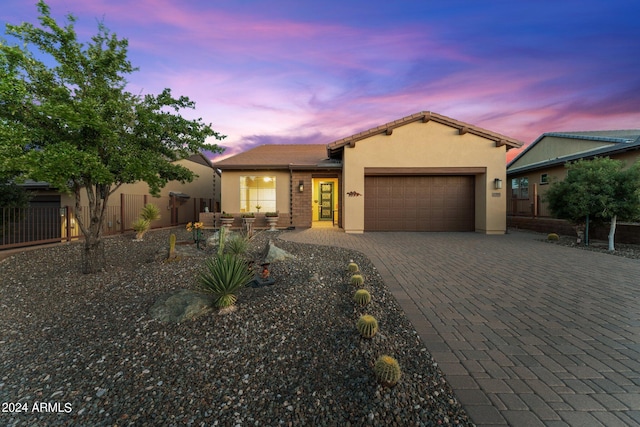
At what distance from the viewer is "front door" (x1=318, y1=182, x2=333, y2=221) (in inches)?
626

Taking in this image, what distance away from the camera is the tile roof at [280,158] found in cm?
1270

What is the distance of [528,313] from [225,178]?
12.8m

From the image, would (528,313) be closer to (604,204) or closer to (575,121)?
(604,204)

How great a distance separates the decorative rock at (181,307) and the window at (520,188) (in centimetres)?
1809

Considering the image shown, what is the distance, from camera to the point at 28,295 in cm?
425

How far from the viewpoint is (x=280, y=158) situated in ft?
45.8

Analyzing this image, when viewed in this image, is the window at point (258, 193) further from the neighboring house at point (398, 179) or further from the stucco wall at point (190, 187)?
the stucco wall at point (190, 187)

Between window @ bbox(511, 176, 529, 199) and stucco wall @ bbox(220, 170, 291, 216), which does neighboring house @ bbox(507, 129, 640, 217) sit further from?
stucco wall @ bbox(220, 170, 291, 216)

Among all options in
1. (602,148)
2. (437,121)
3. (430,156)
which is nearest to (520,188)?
(602,148)

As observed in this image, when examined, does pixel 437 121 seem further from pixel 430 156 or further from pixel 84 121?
pixel 84 121

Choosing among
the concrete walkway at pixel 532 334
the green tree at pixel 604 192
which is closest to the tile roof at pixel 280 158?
the concrete walkway at pixel 532 334

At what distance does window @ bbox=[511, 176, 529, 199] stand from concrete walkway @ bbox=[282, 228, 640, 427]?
10.8 meters

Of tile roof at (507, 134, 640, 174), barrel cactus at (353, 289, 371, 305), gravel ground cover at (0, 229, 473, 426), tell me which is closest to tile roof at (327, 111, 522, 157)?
tile roof at (507, 134, 640, 174)

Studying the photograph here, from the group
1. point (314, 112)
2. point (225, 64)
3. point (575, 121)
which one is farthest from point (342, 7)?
point (575, 121)
